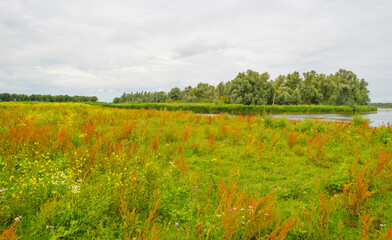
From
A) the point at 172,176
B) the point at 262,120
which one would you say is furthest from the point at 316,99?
the point at 172,176

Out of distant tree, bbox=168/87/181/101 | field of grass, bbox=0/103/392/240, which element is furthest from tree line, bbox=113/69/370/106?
field of grass, bbox=0/103/392/240

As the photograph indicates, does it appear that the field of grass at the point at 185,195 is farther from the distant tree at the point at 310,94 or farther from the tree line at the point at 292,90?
the distant tree at the point at 310,94

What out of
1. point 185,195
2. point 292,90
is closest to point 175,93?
point 292,90

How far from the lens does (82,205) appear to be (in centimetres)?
225

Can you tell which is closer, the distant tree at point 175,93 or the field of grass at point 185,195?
the field of grass at point 185,195

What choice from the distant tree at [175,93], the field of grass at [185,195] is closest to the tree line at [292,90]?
the distant tree at [175,93]

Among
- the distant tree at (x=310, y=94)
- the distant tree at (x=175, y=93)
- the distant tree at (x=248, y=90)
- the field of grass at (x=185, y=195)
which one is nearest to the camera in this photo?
the field of grass at (x=185, y=195)

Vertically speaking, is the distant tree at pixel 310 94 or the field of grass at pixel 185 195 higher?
the distant tree at pixel 310 94

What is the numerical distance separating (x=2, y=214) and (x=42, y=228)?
0.55 meters

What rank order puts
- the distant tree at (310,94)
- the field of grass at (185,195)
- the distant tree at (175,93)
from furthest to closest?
the distant tree at (175,93) < the distant tree at (310,94) < the field of grass at (185,195)

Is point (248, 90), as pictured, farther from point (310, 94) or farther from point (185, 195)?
point (185, 195)

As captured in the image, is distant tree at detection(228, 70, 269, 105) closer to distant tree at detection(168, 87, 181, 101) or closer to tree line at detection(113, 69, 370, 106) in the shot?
tree line at detection(113, 69, 370, 106)

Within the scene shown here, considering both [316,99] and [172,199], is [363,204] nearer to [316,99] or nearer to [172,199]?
[172,199]

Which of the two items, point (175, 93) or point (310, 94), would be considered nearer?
point (310, 94)
